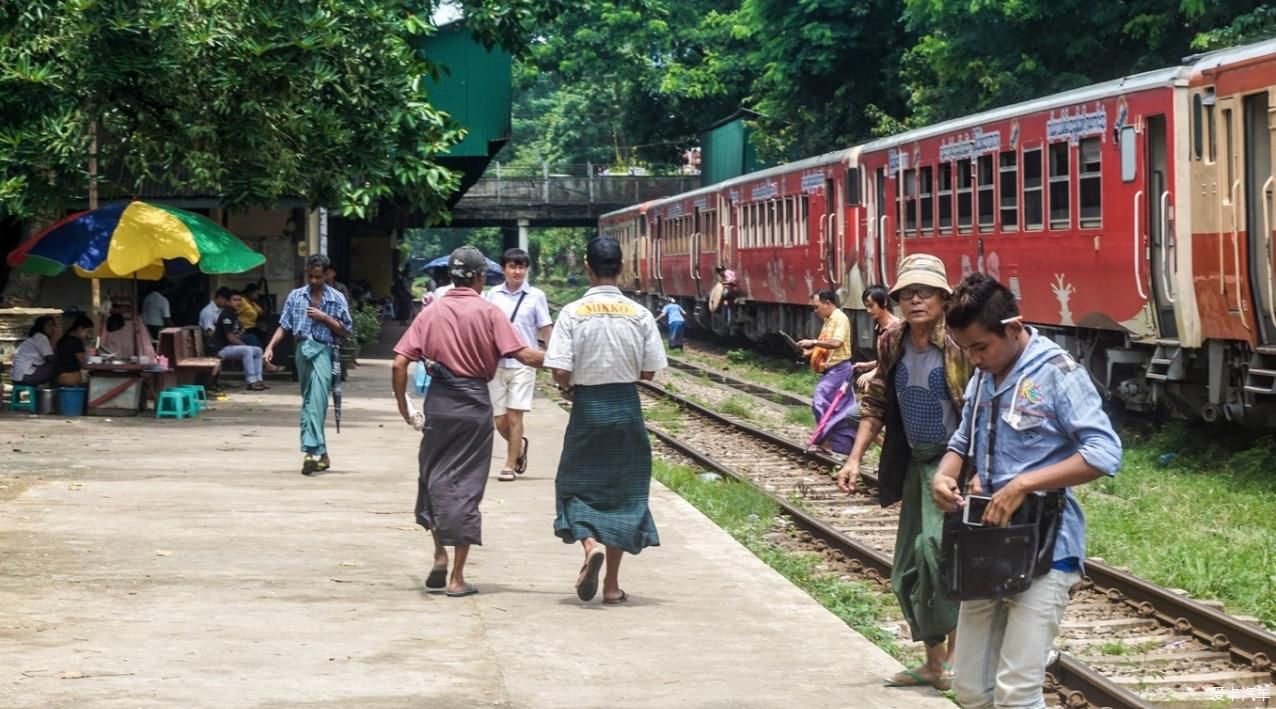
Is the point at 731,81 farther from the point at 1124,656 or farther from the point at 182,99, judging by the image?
the point at 1124,656

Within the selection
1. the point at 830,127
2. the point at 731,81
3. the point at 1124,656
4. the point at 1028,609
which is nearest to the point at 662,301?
the point at 830,127

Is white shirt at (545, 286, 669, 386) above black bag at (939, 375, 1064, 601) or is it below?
above

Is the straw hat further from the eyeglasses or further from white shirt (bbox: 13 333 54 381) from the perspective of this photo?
white shirt (bbox: 13 333 54 381)

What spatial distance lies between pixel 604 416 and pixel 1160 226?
8.14m

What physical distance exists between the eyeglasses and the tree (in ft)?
41.3

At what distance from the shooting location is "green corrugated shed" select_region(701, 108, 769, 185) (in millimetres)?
56875

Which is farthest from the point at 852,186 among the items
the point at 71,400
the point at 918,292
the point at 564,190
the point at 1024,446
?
the point at 564,190

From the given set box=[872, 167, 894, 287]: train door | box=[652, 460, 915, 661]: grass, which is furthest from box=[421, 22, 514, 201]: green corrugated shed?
box=[652, 460, 915, 661]: grass

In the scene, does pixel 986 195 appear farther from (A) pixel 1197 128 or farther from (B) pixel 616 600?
(B) pixel 616 600

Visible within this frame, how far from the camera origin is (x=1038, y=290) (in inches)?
704

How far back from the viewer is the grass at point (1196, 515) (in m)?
9.76

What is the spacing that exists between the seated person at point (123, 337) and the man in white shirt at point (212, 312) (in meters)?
4.02

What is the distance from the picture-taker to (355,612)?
8.51 m

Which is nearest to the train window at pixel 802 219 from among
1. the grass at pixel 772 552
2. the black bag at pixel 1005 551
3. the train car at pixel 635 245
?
the grass at pixel 772 552
